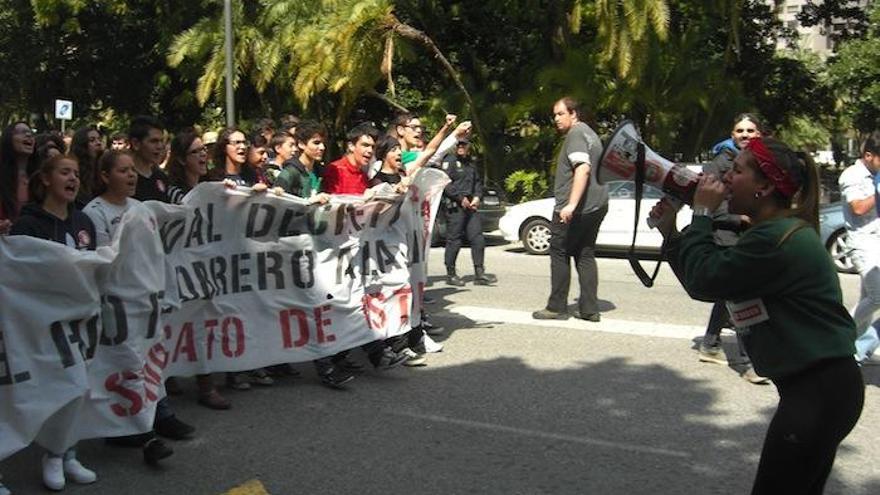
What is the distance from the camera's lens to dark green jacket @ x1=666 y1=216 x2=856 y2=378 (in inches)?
113

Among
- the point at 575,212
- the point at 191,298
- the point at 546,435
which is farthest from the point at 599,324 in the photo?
the point at 191,298

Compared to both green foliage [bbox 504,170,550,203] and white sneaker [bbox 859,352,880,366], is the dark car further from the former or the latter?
white sneaker [bbox 859,352,880,366]

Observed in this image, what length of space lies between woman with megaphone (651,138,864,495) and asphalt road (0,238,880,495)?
1.58m

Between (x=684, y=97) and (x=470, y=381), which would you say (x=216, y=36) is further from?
(x=470, y=381)

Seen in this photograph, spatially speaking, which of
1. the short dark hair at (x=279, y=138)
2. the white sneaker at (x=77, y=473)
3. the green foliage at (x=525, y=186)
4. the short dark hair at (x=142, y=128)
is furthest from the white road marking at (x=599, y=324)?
the green foliage at (x=525, y=186)

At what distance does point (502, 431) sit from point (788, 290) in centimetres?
262

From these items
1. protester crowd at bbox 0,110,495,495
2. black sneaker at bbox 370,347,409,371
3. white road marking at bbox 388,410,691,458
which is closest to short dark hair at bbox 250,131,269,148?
protester crowd at bbox 0,110,495,495

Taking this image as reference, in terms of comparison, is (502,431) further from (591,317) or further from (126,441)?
(591,317)

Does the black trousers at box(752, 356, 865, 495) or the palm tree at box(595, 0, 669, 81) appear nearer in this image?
the black trousers at box(752, 356, 865, 495)

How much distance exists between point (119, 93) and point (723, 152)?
1077 inches

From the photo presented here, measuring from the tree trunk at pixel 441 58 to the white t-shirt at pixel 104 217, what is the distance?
15.5 m

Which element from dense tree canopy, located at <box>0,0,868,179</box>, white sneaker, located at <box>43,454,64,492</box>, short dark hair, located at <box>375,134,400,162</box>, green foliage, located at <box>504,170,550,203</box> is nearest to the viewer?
white sneaker, located at <box>43,454,64,492</box>

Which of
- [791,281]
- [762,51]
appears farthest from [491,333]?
[762,51]

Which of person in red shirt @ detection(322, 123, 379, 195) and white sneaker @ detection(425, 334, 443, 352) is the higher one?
person in red shirt @ detection(322, 123, 379, 195)
